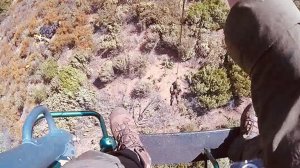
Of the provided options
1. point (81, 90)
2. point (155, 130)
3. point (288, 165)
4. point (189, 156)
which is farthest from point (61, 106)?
point (288, 165)

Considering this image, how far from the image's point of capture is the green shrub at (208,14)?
5.55m

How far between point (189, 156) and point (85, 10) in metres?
4.78

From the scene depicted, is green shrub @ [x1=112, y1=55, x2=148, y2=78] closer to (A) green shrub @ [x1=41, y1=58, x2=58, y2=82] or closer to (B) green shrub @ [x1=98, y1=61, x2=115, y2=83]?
(B) green shrub @ [x1=98, y1=61, x2=115, y2=83]

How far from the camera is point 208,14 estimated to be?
5.63 meters

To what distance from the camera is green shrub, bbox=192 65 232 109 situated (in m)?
4.93

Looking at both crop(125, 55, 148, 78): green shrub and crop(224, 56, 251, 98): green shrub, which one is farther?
crop(125, 55, 148, 78): green shrub

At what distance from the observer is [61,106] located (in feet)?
18.3

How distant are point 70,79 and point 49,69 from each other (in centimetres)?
48

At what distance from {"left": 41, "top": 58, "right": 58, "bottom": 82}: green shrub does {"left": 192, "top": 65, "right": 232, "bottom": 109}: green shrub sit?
1816mm

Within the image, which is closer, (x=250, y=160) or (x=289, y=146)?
(x=289, y=146)

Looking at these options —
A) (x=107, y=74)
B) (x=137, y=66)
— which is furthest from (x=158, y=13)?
(x=107, y=74)

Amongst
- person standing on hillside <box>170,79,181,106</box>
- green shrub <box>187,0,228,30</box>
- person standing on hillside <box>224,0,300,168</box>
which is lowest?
person standing on hillside <box>170,79,181,106</box>

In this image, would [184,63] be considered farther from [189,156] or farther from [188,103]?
[189,156]

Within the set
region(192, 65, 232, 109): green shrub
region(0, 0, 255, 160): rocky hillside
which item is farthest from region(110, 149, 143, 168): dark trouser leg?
region(192, 65, 232, 109): green shrub
